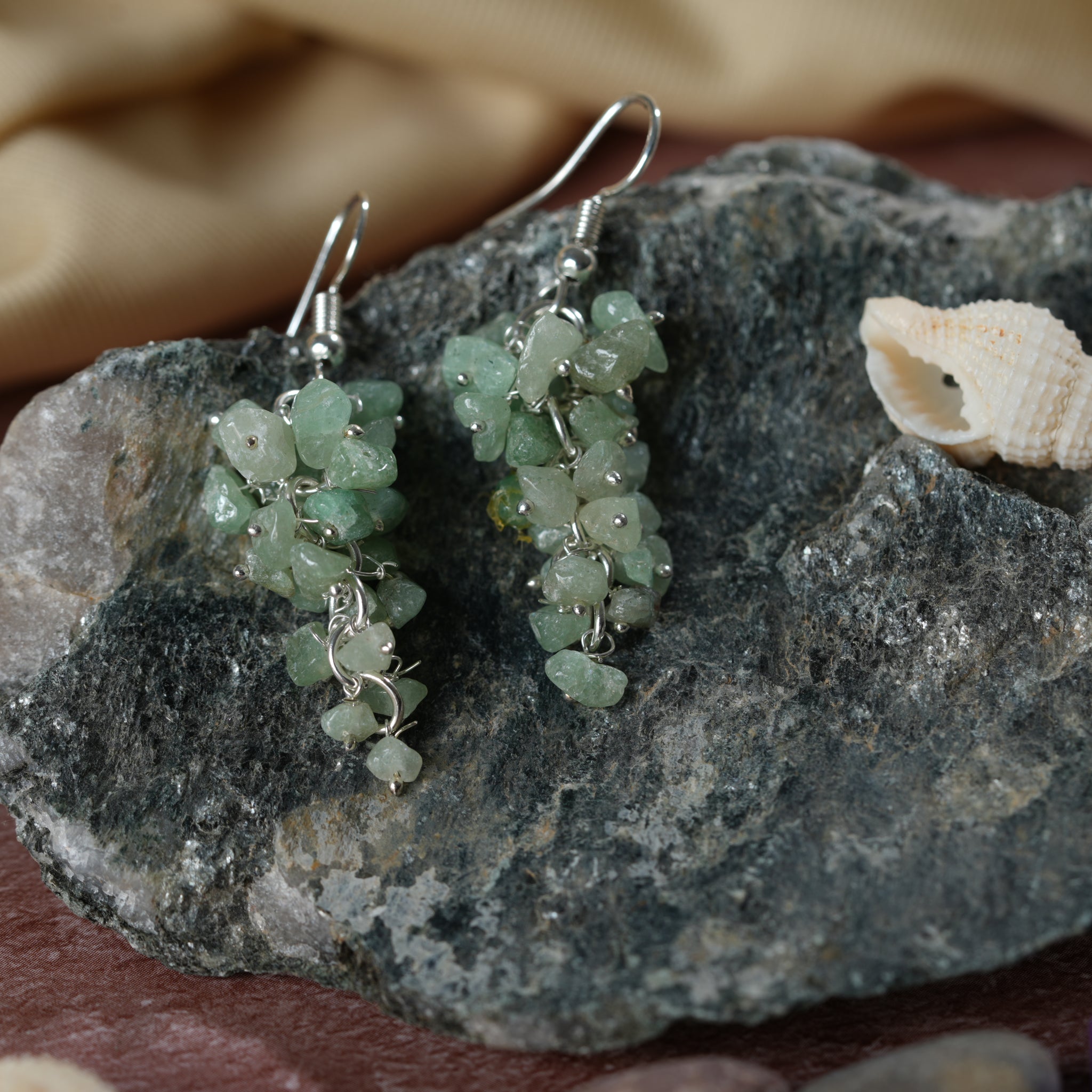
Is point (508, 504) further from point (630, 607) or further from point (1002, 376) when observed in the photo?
point (1002, 376)

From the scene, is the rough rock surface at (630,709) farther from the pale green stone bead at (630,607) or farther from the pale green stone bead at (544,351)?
the pale green stone bead at (544,351)

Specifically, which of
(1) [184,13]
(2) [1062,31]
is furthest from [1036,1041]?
(1) [184,13]

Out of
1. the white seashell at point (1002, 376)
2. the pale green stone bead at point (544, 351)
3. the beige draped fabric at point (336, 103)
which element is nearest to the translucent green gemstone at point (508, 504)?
the pale green stone bead at point (544, 351)

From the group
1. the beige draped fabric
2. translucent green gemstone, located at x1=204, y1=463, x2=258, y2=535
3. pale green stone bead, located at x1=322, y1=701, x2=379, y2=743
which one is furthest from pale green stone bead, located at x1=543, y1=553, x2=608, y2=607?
the beige draped fabric

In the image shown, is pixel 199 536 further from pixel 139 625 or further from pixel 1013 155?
pixel 1013 155

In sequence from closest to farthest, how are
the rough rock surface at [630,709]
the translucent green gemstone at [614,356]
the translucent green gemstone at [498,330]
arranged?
the rough rock surface at [630,709] → the translucent green gemstone at [614,356] → the translucent green gemstone at [498,330]
